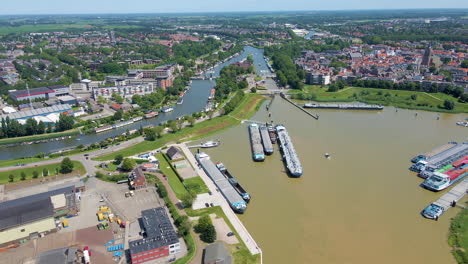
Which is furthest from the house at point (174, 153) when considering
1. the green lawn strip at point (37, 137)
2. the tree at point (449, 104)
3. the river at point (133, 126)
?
the tree at point (449, 104)

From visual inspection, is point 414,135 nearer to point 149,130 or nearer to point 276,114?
point 276,114

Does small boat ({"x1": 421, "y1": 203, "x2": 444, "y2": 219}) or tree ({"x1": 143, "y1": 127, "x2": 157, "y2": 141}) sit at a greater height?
tree ({"x1": 143, "y1": 127, "x2": 157, "y2": 141})

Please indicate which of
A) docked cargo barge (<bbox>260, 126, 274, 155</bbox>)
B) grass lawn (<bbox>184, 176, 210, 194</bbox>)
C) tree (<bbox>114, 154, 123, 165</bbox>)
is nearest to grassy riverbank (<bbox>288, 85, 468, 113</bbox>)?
docked cargo barge (<bbox>260, 126, 274, 155</bbox>)

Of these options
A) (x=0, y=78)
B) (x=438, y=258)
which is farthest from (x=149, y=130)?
(x=0, y=78)

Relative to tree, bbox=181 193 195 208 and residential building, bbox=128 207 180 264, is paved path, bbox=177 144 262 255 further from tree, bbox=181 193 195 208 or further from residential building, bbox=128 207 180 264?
residential building, bbox=128 207 180 264

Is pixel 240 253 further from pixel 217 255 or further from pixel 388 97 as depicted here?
pixel 388 97

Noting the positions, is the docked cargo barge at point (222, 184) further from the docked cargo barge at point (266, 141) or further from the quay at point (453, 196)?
the quay at point (453, 196)

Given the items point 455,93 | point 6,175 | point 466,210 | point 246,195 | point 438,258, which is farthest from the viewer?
point 455,93
